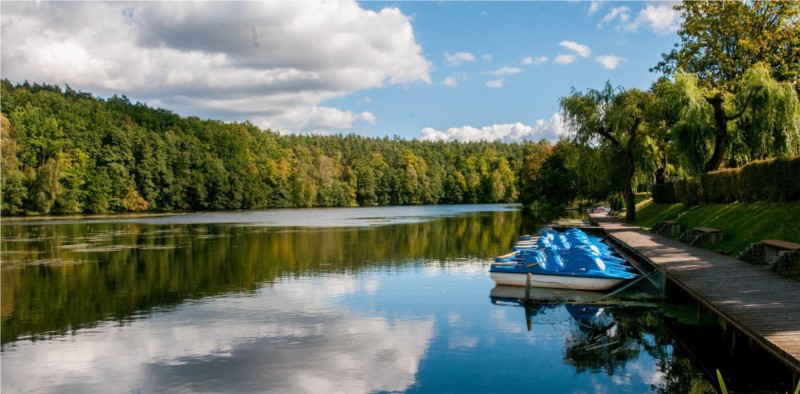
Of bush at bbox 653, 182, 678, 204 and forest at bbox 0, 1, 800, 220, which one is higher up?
forest at bbox 0, 1, 800, 220

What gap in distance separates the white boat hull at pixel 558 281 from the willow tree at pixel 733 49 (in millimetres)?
17612

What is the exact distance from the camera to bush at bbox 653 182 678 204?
41.2 m

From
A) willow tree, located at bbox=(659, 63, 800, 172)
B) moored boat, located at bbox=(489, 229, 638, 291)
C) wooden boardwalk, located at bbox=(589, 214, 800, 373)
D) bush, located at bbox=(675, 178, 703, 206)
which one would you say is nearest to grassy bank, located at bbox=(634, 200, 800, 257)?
wooden boardwalk, located at bbox=(589, 214, 800, 373)

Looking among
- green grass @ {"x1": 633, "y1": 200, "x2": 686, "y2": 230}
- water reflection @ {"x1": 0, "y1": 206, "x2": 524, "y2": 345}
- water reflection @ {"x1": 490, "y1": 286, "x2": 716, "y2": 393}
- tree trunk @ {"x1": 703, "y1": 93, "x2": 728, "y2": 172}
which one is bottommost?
water reflection @ {"x1": 490, "y1": 286, "x2": 716, "y2": 393}

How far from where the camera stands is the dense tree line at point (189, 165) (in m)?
79.8

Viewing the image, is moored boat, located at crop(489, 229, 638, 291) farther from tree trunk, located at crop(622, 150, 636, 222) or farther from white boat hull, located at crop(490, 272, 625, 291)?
tree trunk, located at crop(622, 150, 636, 222)

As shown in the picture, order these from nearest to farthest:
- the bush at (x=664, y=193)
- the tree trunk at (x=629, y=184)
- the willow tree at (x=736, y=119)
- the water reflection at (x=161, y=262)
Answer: the water reflection at (x=161, y=262)
the willow tree at (x=736, y=119)
the tree trunk at (x=629, y=184)
the bush at (x=664, y=193)

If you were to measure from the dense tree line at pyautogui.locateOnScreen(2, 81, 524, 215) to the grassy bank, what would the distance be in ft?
223

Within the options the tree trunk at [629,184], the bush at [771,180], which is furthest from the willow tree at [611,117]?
the bush at [771,180]

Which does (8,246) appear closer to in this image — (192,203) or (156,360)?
(156,360)

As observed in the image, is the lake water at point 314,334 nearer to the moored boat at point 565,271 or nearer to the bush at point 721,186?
the moored boat at point 565,271

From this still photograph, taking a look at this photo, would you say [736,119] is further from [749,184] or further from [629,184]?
[749,184]

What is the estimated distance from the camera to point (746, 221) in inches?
921

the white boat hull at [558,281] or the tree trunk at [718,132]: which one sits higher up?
the tree trunk at [718,132]
